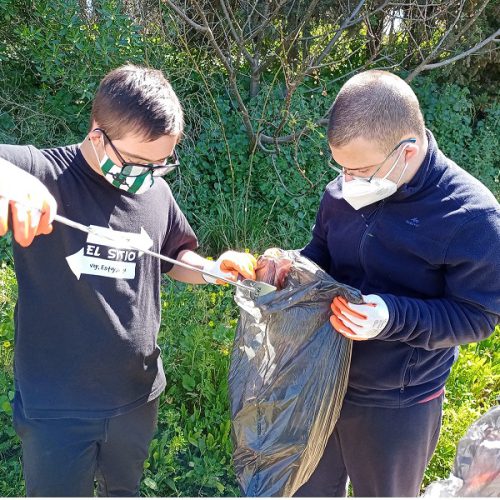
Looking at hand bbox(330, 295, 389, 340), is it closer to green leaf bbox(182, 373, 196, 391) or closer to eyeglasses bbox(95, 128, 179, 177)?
eyeglasses bbox(95, 128, 179, 177)

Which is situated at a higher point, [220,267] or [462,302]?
[462,302]

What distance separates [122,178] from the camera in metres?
1.85

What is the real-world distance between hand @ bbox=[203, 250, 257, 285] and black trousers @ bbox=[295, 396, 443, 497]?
1.84 ft

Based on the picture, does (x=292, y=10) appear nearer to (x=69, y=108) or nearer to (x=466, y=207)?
(x=69, y=108)

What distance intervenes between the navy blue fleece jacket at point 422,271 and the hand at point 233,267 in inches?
11.6

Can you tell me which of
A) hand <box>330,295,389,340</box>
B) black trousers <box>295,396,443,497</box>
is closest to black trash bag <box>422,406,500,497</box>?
black trousers <box>295,396,443,497</box>

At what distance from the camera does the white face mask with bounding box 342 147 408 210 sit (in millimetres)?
1817

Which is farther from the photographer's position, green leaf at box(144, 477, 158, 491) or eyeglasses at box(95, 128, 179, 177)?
green leaf at box(144, 477, 158, 491)

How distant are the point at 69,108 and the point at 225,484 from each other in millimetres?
3790

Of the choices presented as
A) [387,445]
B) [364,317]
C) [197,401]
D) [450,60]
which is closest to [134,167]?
[364,317]

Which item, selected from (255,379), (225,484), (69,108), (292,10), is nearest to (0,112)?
(69,108)

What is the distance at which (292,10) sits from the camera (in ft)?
18.6

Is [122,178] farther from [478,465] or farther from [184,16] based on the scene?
[184,16]

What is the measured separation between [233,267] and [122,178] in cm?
50
